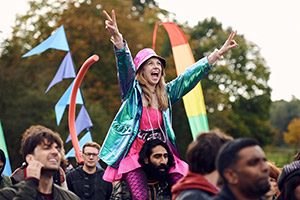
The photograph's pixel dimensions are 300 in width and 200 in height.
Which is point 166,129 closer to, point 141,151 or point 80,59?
point 141,151

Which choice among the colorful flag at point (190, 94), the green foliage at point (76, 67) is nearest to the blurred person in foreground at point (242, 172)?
the colorful flag at point (190, 94)

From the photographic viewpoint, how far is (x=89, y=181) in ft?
27.2

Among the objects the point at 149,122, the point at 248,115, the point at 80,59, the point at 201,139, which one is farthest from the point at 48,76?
the point at 201,139

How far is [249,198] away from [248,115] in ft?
122

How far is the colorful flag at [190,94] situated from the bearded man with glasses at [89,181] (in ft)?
4.76

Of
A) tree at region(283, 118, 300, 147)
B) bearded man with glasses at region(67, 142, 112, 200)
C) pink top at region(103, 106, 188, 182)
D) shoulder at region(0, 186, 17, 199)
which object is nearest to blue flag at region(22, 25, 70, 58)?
bearded man with glasses at region(67, 142, 112, 200)

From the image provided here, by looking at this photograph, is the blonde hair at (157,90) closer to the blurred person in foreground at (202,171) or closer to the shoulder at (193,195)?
the blurred person in foreground at (202,171)

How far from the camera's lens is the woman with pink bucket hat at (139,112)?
5.66m

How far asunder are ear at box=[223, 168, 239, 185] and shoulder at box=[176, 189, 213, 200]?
25cm

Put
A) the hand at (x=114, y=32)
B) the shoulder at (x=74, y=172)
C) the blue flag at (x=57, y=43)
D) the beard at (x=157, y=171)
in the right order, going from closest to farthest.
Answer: the beard at (x=157, y=171) < the hand at (x=114, y=32) < the shoulder at (x=74, y=172) < the blue flag at (x=57, y=43)

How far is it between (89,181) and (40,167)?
12.8ft

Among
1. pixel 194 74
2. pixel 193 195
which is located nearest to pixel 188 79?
pixel 194 74

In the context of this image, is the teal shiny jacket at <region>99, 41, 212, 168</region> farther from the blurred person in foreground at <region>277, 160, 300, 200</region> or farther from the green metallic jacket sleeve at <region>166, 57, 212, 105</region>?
the blurred person in foreground at <region>277, 160, 300, 200</region>

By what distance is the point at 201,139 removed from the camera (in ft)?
12.5
